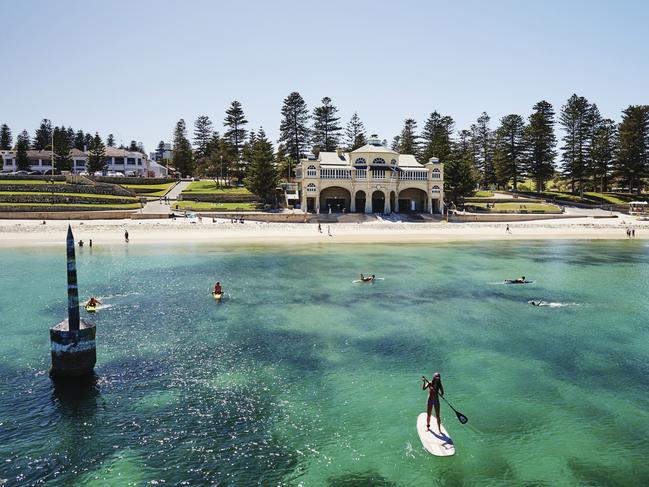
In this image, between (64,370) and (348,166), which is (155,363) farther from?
Result: (348,166)

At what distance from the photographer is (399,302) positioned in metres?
29.9

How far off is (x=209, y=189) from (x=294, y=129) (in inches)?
906

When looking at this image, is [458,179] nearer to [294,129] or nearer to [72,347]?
[294,129]

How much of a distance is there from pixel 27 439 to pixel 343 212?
65.8 metres

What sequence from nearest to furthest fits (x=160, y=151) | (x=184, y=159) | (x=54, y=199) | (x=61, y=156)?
1. (x=54, y=199)
2. (x=61, y=156)
3. (x=184, y=159)
4. (x=160, y=151)

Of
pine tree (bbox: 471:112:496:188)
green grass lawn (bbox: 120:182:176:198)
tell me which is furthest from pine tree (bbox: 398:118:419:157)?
green grass lawn (bbox: 120:182:176:198)

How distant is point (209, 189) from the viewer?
3479 inches

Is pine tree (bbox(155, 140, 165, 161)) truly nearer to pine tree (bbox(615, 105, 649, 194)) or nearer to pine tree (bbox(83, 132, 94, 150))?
pine tree (bbox(83, 132, 94, 150))

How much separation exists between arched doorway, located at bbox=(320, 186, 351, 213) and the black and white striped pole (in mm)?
63618

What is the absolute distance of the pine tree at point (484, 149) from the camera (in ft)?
360

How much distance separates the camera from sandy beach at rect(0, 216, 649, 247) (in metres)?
58.9

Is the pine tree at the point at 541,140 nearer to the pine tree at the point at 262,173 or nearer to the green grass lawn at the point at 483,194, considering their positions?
the green grass lawn at the point at 483,194

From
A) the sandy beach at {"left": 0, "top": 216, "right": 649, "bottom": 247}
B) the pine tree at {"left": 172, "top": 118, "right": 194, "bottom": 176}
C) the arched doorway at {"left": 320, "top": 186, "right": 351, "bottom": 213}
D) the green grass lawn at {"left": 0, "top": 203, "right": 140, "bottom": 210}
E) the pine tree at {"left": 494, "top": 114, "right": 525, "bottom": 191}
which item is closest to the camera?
the sandy beach at {"left": 0, "top": 216, "right": 649, "bottom": 247}

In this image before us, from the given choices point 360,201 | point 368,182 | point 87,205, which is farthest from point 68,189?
point 368,182
